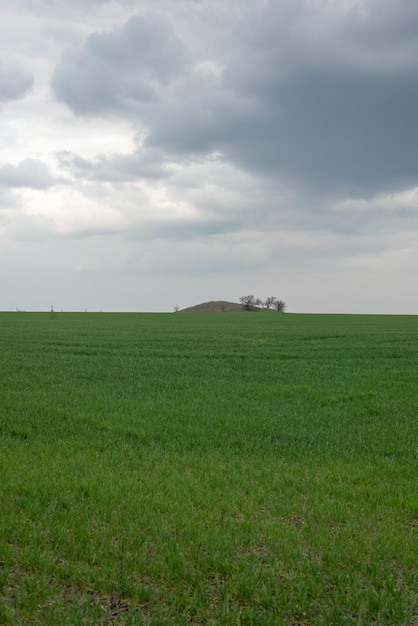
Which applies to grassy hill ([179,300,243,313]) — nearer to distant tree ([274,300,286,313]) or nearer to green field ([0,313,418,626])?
distant tree ([274,300,286,313])

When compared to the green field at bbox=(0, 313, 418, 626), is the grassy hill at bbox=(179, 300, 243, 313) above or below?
above

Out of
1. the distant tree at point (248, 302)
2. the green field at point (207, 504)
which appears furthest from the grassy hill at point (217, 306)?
the green field at point (207, 504)

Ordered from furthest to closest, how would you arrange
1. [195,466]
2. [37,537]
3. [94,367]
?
[94,367] < [195,466] < [37,537]

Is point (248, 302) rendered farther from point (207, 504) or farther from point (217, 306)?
point (207, 504)

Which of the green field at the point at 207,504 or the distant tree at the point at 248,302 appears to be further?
the distant tree at the point at 248,302

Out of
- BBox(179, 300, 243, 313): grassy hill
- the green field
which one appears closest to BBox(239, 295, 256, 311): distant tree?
BBox(179, 300, 243, 313): grassy hill

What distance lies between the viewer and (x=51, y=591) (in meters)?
4.94

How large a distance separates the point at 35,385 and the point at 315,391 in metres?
7.72

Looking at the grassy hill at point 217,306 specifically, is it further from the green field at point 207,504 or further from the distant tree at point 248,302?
the green field at point 207,504

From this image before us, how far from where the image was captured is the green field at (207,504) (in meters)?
4.85

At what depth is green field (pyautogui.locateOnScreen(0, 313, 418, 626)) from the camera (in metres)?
4.85

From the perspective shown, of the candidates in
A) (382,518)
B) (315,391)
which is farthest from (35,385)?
(382,518)

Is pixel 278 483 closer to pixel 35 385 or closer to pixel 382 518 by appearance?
pixel 382 518

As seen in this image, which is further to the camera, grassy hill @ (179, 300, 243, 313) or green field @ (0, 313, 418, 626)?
grassy hill @ (179, 300, 243, 313)
